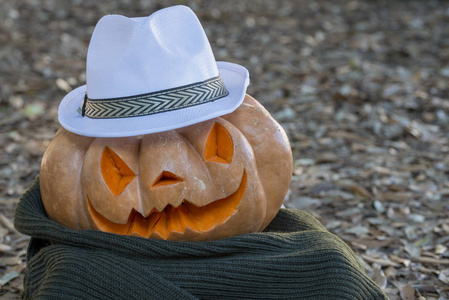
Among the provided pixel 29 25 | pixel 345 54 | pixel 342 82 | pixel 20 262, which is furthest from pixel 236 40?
pixel 20 262

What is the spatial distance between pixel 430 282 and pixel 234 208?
4.54 ft

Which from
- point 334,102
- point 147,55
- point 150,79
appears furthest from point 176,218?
point 334,102

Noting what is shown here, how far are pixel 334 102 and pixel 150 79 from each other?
13.0ft

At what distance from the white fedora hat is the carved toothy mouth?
34 cm

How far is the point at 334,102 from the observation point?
5.93 m

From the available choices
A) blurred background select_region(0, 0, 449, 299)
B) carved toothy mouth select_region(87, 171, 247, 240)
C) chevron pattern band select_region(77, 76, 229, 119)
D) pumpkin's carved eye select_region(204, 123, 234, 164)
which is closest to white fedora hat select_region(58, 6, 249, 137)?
chevron pattern band select_region(77, 76, 229, 119)

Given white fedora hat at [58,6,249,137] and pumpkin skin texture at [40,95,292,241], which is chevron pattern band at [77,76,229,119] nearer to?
white fedora hat at [58,6,249,137]

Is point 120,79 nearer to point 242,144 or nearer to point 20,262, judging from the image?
point 242,144

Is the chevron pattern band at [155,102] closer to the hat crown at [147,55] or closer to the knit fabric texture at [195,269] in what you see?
the hat crown at [147,55]

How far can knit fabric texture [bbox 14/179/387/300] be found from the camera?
82.7 inches

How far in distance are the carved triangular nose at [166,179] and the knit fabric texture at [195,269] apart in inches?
9.1

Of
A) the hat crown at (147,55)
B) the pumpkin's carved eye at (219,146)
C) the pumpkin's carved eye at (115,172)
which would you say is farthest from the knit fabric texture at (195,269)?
the hat crown at (147,55)

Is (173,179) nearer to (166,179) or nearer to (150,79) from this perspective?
(166,179)

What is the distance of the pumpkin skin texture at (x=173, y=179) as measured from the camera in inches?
87.8
